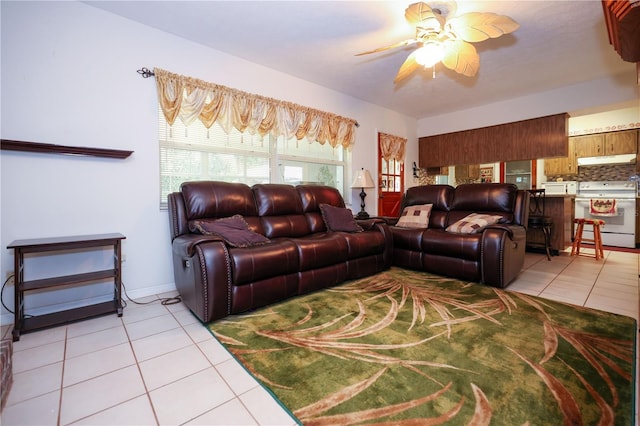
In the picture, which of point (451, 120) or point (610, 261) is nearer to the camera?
point (610, 261)

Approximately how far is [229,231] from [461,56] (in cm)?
260

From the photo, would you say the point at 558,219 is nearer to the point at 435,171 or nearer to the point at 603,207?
the point at 603,207

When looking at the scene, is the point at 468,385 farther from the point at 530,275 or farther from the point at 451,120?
the point at 451,120

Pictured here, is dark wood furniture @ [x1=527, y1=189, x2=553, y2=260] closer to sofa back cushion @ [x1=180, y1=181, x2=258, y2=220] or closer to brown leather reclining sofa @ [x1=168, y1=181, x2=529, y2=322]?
brown leather reclining sofa @ [x1=168, y1=181, x2=529, y2=322]

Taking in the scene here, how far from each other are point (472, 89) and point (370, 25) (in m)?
2.53

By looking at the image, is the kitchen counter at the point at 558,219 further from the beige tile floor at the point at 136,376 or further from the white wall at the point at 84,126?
the white wall at the point at 84,126

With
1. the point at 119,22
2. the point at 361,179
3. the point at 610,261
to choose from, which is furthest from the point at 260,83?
the point at 610,261

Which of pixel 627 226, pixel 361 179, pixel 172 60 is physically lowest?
pixel 627 226

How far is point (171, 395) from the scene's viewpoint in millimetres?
1344

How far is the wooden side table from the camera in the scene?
6.19ft

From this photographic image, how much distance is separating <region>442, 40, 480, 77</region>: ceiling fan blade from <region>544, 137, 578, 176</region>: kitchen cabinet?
465 centimetres

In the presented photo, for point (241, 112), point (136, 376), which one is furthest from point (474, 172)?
point (136, 376)

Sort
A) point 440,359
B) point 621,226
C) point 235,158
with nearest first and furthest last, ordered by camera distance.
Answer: point 440,359, point 235,158, point 621,226

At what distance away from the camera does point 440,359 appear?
5.25ft
